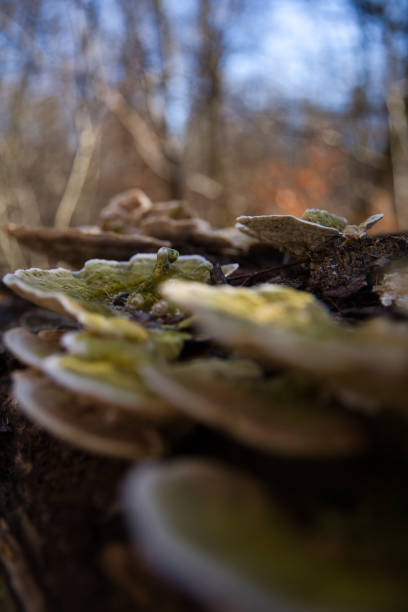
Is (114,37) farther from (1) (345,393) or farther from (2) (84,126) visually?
(1) (345,393)

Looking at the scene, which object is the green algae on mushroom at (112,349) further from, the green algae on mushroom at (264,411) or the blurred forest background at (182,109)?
the blurred forest background at (182,109)

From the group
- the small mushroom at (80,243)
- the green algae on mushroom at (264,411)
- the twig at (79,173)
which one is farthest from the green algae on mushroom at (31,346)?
the twig at (79,173)

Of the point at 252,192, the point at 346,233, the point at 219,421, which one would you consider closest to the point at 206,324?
the point at 219,421

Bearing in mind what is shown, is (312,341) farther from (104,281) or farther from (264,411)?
(104,281)

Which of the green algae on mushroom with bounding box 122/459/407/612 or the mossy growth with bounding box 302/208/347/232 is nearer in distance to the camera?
the green algae on mushroom with bounding box 122/459/407/612

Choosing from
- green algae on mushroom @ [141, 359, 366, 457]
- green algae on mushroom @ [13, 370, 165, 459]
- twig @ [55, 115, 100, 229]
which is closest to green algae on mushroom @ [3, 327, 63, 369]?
green algae on mushroom @ [13, 370, 165, 459]

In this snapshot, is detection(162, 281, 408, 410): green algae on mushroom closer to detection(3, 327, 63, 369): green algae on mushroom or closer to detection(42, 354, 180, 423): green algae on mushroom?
detection(42, 354, 180, 423): green algae on mushroom
